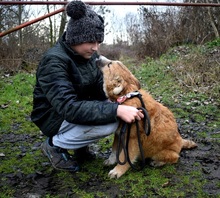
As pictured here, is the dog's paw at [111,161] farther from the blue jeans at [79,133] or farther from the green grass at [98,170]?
the blue jeans at [79,133]

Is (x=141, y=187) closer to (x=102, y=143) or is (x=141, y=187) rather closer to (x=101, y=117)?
(x=101, y=117)

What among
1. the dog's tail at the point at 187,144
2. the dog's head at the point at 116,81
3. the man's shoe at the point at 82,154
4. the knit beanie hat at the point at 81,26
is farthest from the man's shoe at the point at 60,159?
the dog's tail at the point at 187,144

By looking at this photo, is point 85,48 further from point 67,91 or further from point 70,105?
point 70,105

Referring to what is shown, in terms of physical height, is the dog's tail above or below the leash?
below

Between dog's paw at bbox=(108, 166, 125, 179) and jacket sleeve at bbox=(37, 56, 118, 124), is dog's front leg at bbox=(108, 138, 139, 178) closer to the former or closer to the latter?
dog's paw at bbox=(108, 166, 125, 179)

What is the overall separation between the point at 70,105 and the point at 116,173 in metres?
1.01

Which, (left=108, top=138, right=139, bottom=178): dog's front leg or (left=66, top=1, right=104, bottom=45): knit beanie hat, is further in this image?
(left=108, top=138, right=139, bottom=178): dog's front leg

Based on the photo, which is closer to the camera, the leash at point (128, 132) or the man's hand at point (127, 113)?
the man's hand at point (127, 113)

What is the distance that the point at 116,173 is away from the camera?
318 cm

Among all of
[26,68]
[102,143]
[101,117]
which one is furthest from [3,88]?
[101,117]

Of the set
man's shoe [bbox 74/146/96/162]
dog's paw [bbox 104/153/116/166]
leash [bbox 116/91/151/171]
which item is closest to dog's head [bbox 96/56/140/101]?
leash [bbox 116/91/151/171]

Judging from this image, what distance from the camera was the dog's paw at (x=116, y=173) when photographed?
318 cm

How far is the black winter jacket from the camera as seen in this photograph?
2812 millimetres

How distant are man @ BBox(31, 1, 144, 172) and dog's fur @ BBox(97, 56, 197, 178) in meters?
0.24
